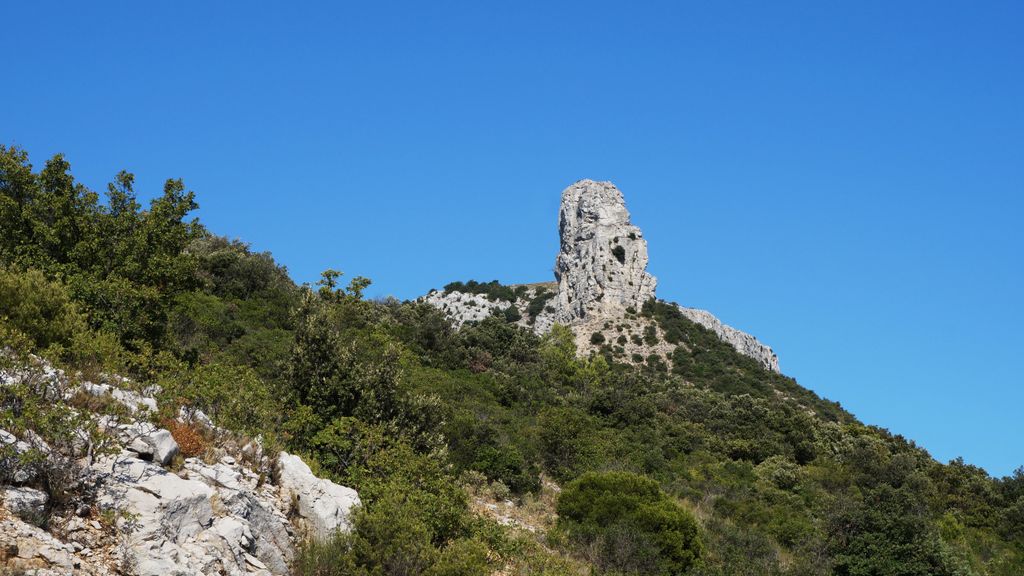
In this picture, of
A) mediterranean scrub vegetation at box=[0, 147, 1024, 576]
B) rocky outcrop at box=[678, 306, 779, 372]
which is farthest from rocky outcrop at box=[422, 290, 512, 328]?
mediterranean scrub vegetation at box=[0, 147, 1024, 576]

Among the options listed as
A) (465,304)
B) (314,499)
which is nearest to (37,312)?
(314,499)

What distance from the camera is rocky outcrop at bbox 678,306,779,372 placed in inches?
3354

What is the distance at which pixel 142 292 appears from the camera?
1922 cm

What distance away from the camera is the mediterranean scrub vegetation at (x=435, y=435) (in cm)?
1366

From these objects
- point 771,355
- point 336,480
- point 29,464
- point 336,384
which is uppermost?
point 771,355

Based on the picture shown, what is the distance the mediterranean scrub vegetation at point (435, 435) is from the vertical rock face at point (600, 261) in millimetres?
32666

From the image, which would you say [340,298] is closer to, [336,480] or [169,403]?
[336,480]

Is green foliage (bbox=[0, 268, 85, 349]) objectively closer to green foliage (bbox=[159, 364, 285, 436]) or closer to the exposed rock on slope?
green foliage (bbox=[159, 364, 285, 436])

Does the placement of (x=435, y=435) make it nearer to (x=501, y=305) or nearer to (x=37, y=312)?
(x=37, y=312)

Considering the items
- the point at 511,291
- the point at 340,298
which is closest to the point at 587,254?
the point at 511,291

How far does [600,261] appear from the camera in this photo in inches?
3214

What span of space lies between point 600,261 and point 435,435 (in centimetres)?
6114

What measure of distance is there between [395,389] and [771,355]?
7373cm

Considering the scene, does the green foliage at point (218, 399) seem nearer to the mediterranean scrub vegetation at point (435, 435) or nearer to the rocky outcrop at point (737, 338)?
the mediterranean scrub vegetation at point (435, 435)
